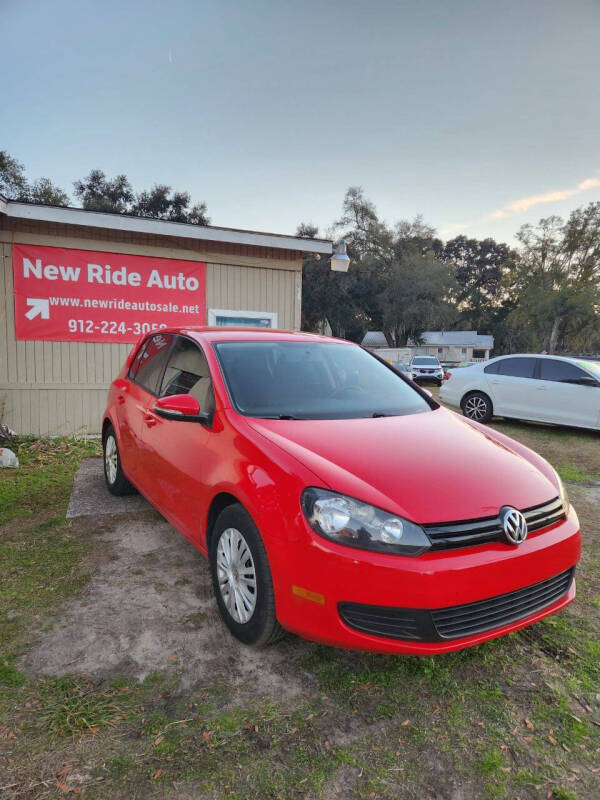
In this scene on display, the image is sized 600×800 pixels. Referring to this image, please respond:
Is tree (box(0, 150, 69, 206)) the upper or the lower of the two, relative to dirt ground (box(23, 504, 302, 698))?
upper

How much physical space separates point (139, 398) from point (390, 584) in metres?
2.80

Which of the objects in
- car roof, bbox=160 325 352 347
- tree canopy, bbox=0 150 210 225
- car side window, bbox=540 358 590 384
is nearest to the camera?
car roof, bbox=160 325 352 347

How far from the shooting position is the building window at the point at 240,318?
8.02 meters

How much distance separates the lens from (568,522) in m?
2.37

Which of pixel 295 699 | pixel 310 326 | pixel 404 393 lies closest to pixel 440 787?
pixel 295 699

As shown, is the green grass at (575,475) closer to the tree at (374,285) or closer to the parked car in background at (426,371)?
the parked car in background at (426,371)

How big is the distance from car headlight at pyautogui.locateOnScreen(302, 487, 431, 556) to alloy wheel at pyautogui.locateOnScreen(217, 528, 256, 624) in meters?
0.48

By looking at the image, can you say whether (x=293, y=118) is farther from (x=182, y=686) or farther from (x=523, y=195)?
(x=182, y=686)

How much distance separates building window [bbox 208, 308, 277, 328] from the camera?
8.02m

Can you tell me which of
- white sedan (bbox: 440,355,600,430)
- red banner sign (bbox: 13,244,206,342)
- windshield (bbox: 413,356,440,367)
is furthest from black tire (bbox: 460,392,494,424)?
windshield (bbox: 413,356,440,367)

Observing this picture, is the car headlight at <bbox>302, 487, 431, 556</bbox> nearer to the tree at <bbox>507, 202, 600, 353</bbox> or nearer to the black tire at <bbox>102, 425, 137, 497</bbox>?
the black tire at <bbox>102, 425, 137, 497</bbox>

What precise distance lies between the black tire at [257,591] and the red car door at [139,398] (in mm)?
1447

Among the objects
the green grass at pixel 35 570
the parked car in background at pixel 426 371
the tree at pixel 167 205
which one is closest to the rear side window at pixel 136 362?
the green grass at pixel 35 570

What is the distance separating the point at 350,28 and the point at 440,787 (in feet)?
39.1
